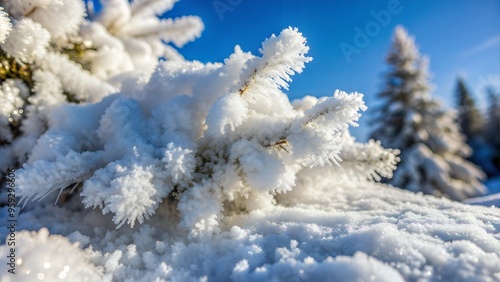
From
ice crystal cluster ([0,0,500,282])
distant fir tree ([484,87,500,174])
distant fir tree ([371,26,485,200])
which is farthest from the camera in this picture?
distant fir tree ([484,87,500,174])

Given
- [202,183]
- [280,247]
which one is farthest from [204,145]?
[280,247]

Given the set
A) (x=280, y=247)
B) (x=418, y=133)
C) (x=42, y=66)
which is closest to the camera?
(x=280, y=247)

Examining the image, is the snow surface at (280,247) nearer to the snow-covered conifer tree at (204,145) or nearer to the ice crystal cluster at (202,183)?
the ice crystal cluster at (202,183)

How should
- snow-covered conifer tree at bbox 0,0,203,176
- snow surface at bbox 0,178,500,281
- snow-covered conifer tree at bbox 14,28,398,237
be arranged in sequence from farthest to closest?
snow-covered conifer tree at bbox 0,0,203,176 → snow-covered conifer tree at bbox 14,28,398,237 → snow surface at bbox 0,178,500,281

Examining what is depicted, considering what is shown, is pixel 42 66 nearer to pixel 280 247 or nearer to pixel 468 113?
pixel 280 247

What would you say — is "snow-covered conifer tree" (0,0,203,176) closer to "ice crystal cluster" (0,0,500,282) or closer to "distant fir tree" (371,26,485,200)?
"ice crystal cluster" (0,0,500,282)

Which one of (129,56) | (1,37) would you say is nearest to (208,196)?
(1,37)

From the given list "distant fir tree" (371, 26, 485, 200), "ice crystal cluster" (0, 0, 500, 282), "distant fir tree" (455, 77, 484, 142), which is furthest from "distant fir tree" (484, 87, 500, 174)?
"ice crystal cluster" (0, 0, 500, 282)

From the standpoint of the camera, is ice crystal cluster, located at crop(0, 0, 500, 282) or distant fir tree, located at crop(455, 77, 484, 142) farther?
distant fir tree, located at crop(455, 77, 484, 142)
